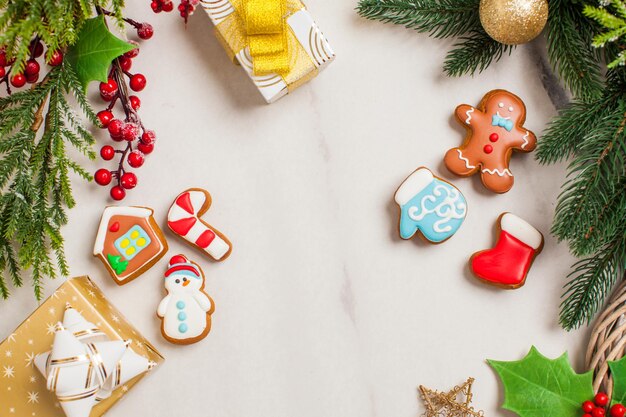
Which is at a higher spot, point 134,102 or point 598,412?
point 134,102

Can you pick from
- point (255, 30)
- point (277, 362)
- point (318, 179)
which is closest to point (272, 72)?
point (255, 30)

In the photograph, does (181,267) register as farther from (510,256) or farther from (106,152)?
(510,256)

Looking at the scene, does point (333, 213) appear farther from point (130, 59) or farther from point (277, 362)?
point (130, 59)

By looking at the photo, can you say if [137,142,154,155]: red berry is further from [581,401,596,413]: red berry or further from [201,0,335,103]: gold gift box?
[581,401,596,413]: red berry

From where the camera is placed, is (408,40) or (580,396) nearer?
(580,396)

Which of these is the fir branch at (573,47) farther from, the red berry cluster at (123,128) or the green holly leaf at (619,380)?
the red berry cluster at (123,128)

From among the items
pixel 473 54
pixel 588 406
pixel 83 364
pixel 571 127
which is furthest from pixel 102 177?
pixel 588 406
